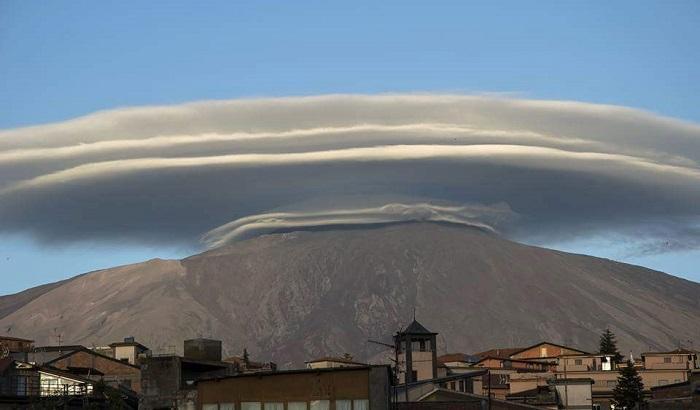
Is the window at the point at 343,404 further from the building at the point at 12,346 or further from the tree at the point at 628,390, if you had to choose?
the building at the point at 12,346

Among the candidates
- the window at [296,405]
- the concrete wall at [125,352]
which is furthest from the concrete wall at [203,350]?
the window at [296,405]

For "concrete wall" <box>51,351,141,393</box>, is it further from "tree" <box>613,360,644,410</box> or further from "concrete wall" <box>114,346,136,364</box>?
"tree" <box>613,360,644,410</box>

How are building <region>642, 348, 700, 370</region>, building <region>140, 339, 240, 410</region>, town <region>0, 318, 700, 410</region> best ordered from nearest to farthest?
town <region>0, 318, 700, 410</region> < building <region>140, 339, 240, 410</region> < building <region>642, 348, 700, 370</region>

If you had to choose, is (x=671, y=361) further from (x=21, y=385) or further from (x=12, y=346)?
(x=21, y=385)

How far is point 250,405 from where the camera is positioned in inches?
3307

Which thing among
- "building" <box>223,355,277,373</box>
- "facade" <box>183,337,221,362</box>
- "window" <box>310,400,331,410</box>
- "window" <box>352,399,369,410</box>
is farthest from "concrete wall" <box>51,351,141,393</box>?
"window" <box>352,399,369,410</box>

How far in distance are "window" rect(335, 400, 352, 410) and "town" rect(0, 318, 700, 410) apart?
0.06 metres

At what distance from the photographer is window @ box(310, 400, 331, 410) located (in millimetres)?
78387

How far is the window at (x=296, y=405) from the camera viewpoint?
7994 centimetres

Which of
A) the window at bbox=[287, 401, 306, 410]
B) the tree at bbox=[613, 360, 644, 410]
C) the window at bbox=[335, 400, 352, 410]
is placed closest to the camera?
the window at bbox=[335, 400, 352, 410]

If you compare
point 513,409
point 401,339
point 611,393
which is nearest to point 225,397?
point 513,409

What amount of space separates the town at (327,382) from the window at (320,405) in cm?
8

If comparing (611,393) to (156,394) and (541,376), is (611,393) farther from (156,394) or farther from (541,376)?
(156,394)

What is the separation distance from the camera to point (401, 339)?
136 meters
